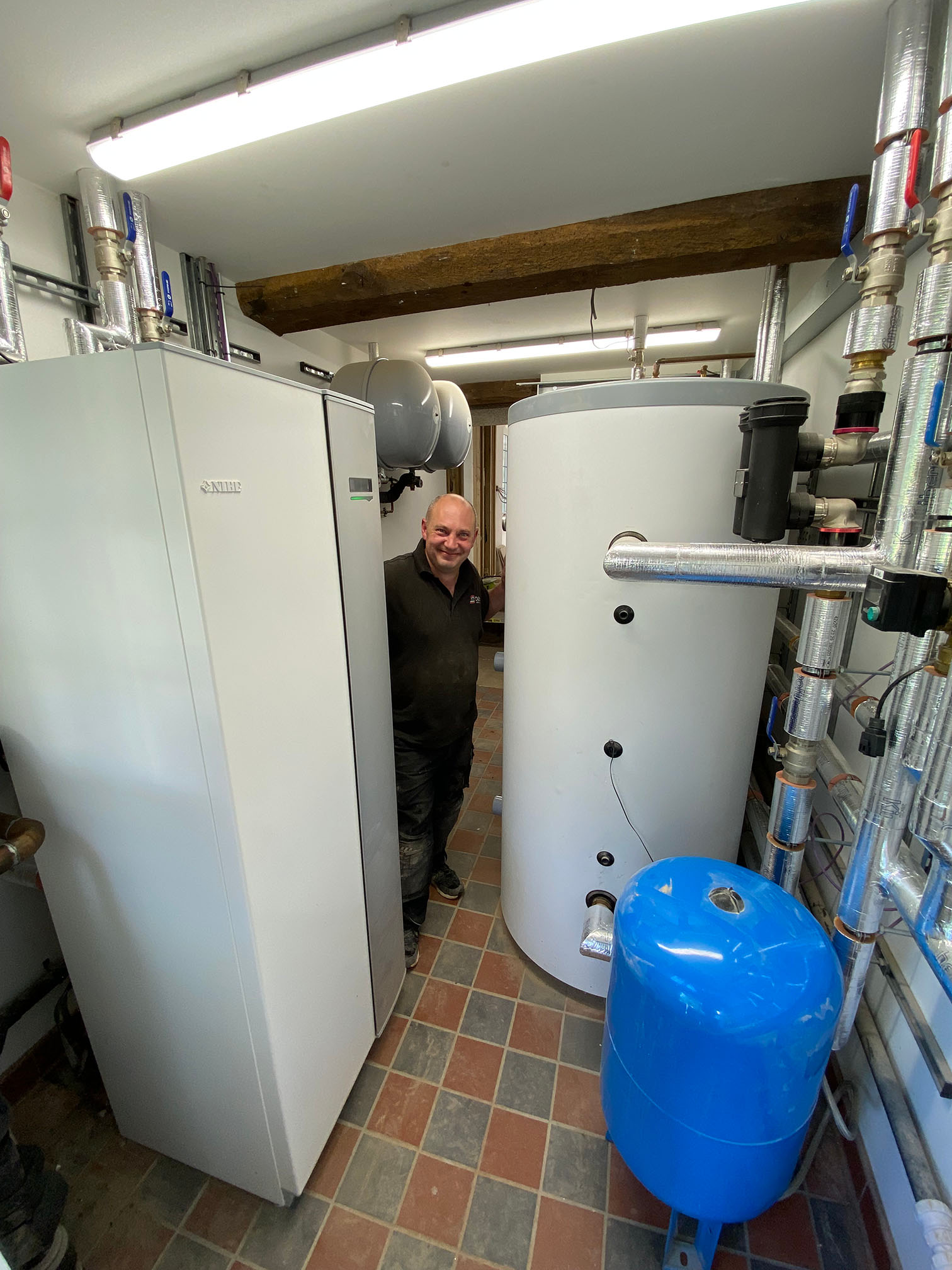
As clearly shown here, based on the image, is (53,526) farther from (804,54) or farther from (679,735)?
(804,54)

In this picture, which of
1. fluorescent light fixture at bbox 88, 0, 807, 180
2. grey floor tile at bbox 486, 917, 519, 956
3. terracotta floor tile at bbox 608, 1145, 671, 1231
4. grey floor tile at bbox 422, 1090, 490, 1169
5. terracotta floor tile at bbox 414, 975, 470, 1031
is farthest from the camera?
grey floor tile at bbox 486, 917, 519, 956

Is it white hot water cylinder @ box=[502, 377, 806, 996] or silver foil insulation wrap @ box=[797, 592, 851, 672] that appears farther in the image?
white hot water cylinder @ box=[502, 377, 806, 996]

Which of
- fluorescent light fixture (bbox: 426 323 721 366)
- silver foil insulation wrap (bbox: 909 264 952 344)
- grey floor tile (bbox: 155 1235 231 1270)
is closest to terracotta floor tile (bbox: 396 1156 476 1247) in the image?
grey floor tile (bbox: 155 1235 231 1270)

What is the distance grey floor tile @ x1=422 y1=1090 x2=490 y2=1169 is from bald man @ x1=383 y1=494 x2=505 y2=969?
431 mm

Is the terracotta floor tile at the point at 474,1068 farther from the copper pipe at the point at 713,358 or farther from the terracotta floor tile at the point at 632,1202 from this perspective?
the copper pipe at the point at 713,358

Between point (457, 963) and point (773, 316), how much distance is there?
9.36ft

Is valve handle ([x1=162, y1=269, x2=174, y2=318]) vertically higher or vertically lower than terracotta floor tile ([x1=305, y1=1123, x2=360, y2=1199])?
higher

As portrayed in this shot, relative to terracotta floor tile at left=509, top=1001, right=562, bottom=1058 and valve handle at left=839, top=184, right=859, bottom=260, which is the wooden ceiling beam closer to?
valve handle at left=839, top=184, right=859, bottom=260

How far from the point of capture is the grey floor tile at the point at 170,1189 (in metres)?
1.17

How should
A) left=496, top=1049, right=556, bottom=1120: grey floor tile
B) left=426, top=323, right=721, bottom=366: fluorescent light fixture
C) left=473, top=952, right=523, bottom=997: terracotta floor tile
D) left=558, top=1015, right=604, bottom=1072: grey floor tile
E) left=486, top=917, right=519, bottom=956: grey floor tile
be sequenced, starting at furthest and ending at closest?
1. left=426, top=323, right=721, bottom=366: fluorescent light fixture
2. left=486, top=917, right=519, bottom=956: grey floor tile
3. left=473, top=952, right=523, bottom=997: terracotta floor tile
4. left=558, top=1015, right=604, bottom=1072: grey floor tile
5. left=496, top=1049, right=556, bottom=1120: grey floor tile

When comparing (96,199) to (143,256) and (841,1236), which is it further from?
(841,1236)

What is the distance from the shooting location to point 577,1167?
125cm

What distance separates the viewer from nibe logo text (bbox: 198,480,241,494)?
79 centimetres

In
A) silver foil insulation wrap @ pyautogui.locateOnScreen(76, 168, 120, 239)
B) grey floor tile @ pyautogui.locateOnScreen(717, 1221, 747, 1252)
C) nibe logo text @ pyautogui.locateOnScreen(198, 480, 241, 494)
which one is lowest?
grey floor tile @ pyautogui.locateOnScreen(717, 1221, 747, 1252)
